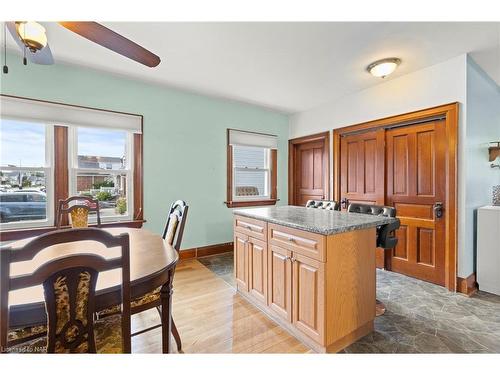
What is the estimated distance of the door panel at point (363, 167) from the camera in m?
3.42

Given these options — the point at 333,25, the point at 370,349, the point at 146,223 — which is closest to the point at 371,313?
the point at 370,349

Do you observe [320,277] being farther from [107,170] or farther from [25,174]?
[25,174]

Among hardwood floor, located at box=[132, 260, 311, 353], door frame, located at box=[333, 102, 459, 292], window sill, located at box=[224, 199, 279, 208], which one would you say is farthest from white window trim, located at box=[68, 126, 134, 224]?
door frame, located at box=[333, 102, 459, 292]

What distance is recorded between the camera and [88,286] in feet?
3.17

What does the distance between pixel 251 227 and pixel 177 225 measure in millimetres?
712

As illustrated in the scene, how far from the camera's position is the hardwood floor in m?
1.79

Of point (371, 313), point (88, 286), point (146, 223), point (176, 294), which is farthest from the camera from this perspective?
point (146, 223)

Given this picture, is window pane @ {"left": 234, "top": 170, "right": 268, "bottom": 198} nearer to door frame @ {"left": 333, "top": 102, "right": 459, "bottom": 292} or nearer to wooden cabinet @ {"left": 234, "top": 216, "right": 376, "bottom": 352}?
wooden cabinet @ {"left": 234, "top": 216, "right": 376, "bottom": 352}

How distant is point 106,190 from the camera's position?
10.8 feet

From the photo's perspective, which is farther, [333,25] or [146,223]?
[146,223]

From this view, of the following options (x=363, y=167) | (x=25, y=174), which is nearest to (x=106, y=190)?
(x=25, y=174)

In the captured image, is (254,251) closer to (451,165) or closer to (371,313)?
(371,313)

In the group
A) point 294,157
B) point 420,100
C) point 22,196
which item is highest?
point 420,100
